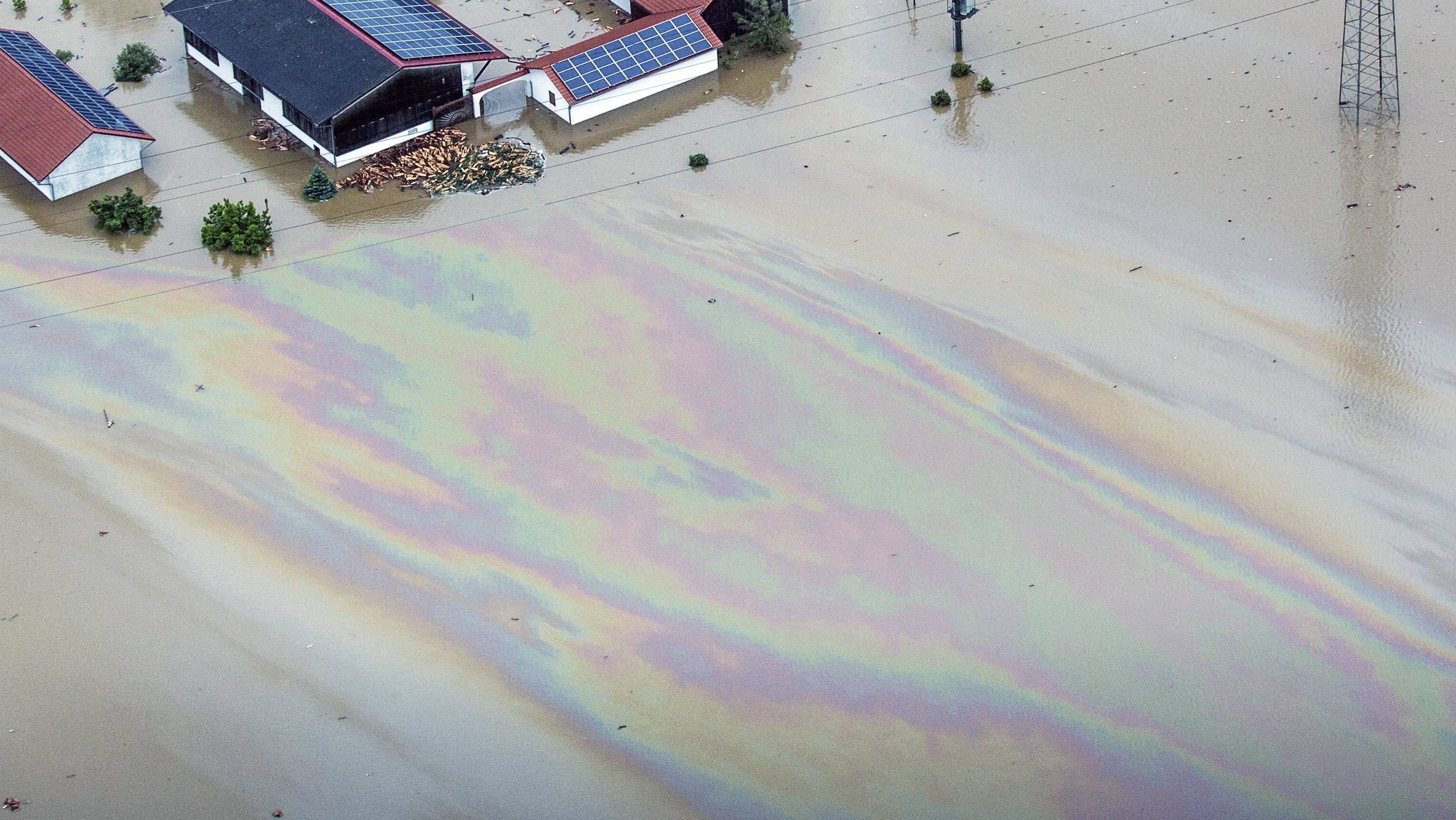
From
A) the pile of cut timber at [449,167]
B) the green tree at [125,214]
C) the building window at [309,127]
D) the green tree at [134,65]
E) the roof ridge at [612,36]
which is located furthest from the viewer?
the green tree at [134,65]

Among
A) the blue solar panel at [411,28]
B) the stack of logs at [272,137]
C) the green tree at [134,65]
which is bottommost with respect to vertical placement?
the stack of logs at [272,137]

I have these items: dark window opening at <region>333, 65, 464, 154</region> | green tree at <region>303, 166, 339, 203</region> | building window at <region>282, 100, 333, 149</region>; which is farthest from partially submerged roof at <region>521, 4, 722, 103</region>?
green tree at <region>303, 166, 339, 203</region>

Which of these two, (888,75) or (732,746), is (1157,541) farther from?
(888,75)

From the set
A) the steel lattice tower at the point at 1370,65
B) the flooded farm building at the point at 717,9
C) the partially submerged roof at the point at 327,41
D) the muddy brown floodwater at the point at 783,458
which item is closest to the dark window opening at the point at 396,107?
the partially submerged roof at the point at 327,41

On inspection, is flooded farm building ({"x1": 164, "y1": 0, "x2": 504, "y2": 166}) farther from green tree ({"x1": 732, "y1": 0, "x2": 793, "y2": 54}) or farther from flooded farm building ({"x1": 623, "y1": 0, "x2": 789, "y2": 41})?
green tree ({"x1": 732, "y1": 0, "x2": 793, "y2": 54})

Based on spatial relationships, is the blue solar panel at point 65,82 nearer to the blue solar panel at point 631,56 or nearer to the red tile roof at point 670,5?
the blue solar panel at point 631,56

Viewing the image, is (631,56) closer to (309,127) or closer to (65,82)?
(309,127)
